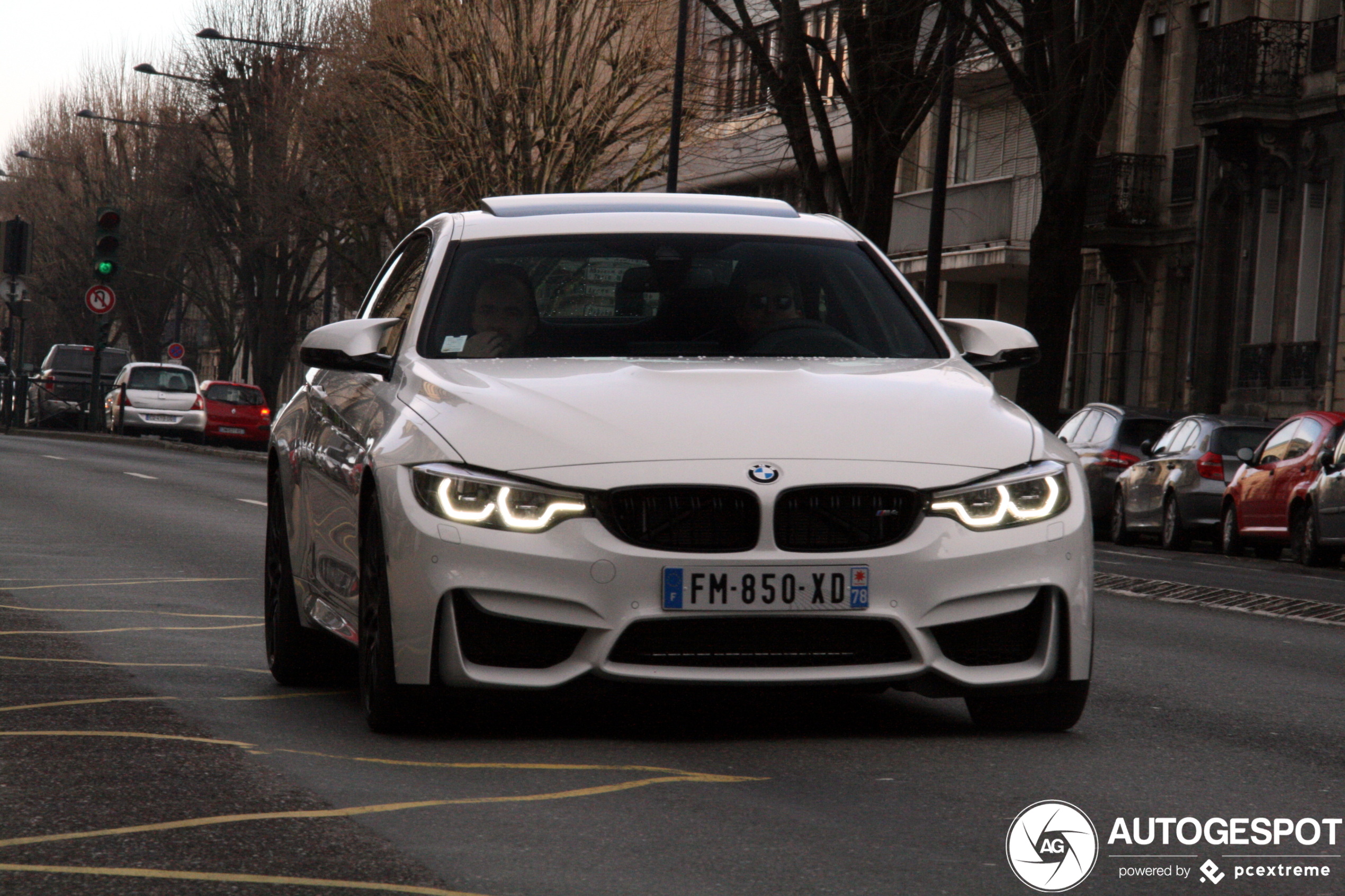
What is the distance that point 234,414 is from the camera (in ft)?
164

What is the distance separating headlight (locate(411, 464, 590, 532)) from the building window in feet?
114

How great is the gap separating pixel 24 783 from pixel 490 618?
1248 millimetres

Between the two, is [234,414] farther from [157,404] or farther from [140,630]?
[140,630]

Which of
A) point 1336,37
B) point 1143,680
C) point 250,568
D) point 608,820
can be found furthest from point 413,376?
point 1336,37

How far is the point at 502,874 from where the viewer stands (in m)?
4.70

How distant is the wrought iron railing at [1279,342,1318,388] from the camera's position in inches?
1382

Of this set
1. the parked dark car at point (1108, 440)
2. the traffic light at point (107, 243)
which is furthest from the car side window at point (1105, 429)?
the traffic light at point (107, 243)

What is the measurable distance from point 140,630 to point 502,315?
310 centimetres

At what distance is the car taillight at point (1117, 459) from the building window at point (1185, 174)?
45.2 ft

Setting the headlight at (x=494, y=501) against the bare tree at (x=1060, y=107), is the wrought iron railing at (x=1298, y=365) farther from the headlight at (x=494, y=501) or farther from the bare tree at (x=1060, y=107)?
the headlight at (x=494, y=501)

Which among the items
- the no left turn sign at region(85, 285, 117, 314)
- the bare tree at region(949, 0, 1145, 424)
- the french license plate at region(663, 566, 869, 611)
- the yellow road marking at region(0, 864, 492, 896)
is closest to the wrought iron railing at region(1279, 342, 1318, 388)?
the bare tree at region(949, 0, 1145, 424)

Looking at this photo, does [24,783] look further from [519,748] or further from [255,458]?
[255,458]

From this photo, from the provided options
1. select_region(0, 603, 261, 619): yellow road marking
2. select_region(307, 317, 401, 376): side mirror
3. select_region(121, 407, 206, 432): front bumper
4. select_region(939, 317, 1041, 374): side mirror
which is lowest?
select_region(121, 407, 206, 432): front bumper

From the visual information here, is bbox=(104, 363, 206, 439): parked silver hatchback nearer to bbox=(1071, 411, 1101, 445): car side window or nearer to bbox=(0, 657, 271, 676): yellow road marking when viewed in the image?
bbox=(1071, 411, 1101, 445): car side window
